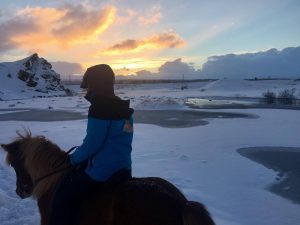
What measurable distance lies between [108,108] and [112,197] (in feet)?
2.34

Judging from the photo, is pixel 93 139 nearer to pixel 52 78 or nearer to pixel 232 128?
pixel 232 128

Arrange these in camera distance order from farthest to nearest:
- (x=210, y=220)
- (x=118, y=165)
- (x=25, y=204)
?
(x=25, y=204)
(x=118, y=165)
(x=210, y=220)

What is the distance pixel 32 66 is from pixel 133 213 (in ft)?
253

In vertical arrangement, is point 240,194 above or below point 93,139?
below

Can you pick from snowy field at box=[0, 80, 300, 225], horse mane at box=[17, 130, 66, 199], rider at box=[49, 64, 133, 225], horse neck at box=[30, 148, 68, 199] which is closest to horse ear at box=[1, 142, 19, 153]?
horse mane at box=[17, 130, 66, 199]

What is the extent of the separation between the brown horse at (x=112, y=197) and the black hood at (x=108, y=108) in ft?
1.83

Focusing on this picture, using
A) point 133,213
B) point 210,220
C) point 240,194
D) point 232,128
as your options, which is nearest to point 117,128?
point 133,213

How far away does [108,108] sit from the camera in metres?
3.14

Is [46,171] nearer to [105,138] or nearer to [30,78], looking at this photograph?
[105,138]

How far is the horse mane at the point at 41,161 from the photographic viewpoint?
11.6 ft

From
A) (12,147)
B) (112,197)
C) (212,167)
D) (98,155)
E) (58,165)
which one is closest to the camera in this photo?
(112,197)

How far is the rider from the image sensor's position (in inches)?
123

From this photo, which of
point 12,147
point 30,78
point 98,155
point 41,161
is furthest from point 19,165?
point 30,78

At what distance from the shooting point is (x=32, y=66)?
249ft
